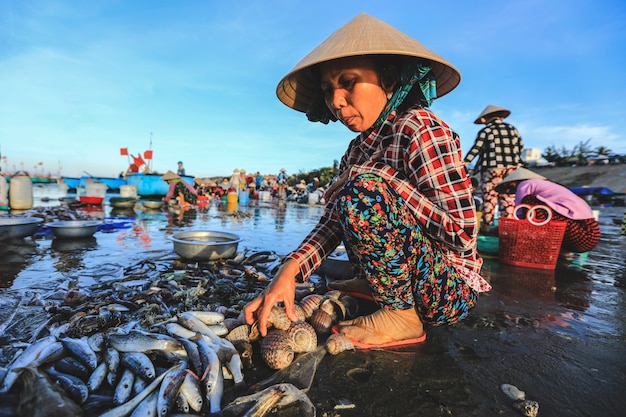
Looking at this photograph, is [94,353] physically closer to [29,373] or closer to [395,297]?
[29,373]

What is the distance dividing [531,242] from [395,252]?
145 inches

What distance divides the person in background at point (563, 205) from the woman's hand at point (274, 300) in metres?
4.06

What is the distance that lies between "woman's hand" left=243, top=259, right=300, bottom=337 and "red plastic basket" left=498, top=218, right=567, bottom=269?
12.3 ft

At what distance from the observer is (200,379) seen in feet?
4.74

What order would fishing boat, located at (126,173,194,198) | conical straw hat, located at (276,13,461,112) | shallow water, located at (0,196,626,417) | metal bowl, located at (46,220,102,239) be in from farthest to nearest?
fishing boat, located at (126,173,194,198) < metal bowl, located at (46,220,102,239) < conical straw hat, located at (276,13,461,112) < shallow water, located at (0,196,626,417)

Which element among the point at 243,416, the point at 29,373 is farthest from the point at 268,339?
the point at 29,373

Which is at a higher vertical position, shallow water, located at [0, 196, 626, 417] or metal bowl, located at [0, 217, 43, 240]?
metal bowl, located at [0, 217, 43, 240]

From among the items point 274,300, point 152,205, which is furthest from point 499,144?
point 152,205

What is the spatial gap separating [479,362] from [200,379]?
4.97 feet

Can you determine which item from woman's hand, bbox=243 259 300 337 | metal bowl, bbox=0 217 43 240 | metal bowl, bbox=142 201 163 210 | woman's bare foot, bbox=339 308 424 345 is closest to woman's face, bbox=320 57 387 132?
woman's hand, bbox=243 259 300 337

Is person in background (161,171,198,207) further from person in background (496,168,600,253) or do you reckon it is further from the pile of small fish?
person in background (496,168,600,253)

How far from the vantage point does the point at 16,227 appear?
173 inches

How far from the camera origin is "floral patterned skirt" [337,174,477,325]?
5.20ft

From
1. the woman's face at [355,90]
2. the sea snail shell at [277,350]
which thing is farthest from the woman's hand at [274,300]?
the woman's face at [355,90]
